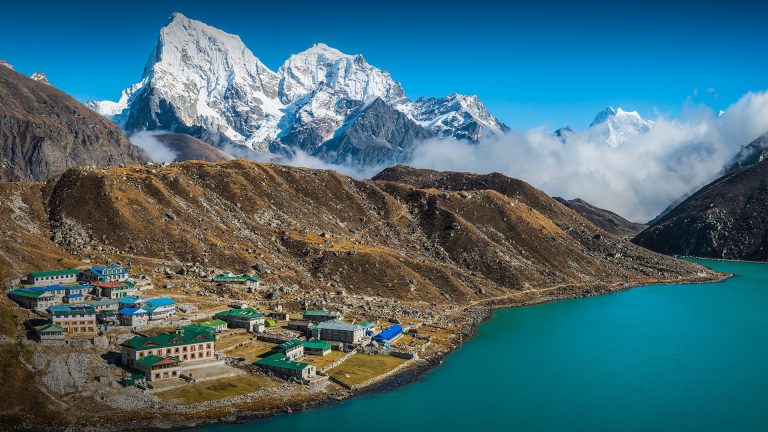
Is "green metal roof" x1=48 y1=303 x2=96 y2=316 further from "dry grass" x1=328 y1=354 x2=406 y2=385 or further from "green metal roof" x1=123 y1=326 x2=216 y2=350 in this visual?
"dry grass" x1=328 y1=354 x2=406 y2=385

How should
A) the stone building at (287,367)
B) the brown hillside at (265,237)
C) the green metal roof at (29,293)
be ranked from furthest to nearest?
the brown hillside at (265,237)
the green metal roof at (29,293)
the stone building at (287,367)

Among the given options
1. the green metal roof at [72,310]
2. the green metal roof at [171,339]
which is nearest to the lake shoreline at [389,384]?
the green metal roof at [171,339]

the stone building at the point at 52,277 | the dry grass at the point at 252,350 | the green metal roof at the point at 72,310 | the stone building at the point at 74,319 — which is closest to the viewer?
the stone building at the point at 74,319

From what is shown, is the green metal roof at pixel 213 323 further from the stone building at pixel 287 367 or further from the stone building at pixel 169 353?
the stone building at pixel 287 367

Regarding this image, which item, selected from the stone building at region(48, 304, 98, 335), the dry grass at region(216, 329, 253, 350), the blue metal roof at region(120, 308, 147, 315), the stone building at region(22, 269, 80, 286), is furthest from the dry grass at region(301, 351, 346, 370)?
the stone building at region(22, 269, 80, 286)

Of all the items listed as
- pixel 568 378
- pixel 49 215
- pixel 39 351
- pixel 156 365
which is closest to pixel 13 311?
pixel 39 351

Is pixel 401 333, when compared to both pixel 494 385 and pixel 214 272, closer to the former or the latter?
pixel 494 385

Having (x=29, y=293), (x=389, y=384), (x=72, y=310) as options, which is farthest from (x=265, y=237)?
(x=389, y=384)
